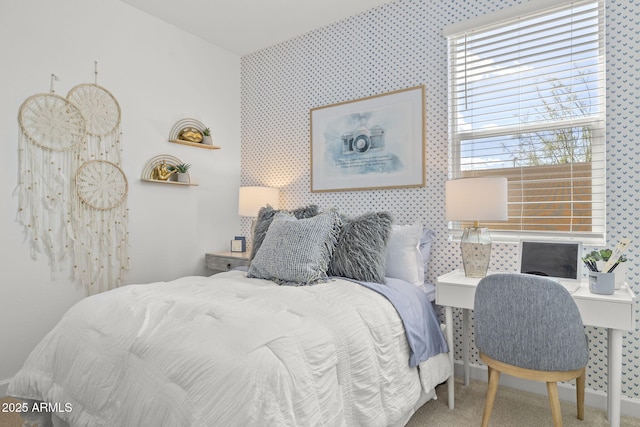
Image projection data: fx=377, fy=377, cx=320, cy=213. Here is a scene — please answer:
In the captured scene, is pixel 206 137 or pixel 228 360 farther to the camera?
pixel 206 137

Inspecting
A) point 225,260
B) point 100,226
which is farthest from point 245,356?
point 225,260

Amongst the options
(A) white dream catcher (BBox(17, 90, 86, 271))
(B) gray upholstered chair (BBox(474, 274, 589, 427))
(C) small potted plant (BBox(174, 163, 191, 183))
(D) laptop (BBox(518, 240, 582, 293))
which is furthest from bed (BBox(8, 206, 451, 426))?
(C) small potted plant (BBox(174, 163, 191, 183))

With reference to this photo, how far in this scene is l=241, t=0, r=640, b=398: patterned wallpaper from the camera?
2.13 meters

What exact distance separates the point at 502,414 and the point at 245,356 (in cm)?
168

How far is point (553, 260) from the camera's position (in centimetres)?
218

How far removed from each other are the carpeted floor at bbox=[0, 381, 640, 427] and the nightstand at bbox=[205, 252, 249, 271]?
1.67 m

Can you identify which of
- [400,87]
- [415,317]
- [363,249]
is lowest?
[415,317]

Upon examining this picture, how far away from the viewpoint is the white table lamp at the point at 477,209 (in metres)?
2.12

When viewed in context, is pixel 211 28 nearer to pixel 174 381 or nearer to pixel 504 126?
pixel 504 126

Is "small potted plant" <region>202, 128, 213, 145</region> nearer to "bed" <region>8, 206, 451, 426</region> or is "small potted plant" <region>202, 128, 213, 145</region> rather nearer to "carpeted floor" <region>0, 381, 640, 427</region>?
"bed" <region>8, 206, 451, 426</region>

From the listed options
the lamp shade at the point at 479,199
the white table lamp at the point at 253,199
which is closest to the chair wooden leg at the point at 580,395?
the lamp shade at the point at 479,199

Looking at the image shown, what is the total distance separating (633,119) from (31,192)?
3.71 m

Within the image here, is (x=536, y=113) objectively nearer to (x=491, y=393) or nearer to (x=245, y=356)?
(x=491, y=393)

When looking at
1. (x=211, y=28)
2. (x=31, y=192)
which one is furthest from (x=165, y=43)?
(x=31, y=192)
